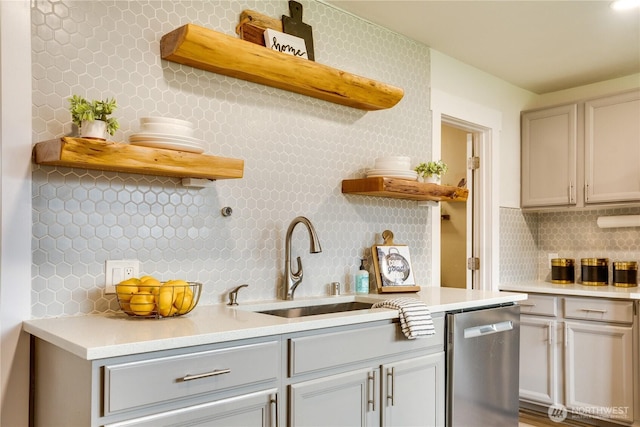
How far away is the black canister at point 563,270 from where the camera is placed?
3924mm

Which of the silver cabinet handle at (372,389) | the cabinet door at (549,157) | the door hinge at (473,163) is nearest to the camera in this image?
the silver cabinet handle at (372,389)

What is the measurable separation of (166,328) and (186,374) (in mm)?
179

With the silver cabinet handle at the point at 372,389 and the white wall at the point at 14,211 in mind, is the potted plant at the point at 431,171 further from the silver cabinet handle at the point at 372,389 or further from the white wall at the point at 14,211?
the white wall at the point at 14,211

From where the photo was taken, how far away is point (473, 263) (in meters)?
3.87

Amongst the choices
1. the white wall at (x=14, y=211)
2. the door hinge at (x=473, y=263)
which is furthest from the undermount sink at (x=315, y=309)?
the door hinge at (x=473, y=263)

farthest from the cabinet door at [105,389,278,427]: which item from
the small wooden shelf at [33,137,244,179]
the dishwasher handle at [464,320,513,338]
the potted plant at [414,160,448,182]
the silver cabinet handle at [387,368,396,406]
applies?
the potted plant at [414,160,448,182]

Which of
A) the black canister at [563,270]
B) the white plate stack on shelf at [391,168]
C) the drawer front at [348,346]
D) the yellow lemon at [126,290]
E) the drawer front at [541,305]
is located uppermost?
the white plate stack on shelf at [391,168]

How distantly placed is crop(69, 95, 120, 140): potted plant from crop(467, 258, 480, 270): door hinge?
285 cm

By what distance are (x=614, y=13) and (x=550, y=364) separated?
2.20 meters

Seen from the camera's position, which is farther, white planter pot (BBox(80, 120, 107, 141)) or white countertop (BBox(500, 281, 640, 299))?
white countertop (BBox(500, 281, 640, 299))

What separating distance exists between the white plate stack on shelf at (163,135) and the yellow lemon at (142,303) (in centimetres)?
51

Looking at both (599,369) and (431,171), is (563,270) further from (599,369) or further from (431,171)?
(431,171)

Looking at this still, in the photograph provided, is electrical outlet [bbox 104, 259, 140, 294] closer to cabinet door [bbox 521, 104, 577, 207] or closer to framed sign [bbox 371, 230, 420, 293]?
framed sign [bbox 371, 230, 420, 293]

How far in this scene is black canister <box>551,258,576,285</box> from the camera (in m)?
3.92
